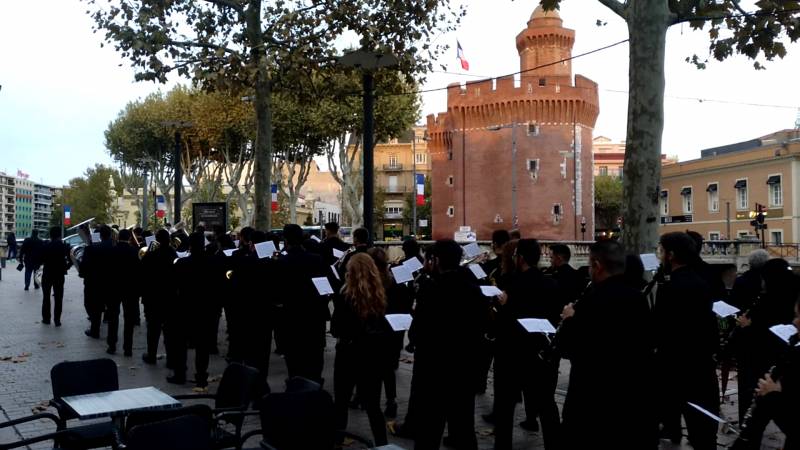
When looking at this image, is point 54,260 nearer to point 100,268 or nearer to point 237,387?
point 100,268

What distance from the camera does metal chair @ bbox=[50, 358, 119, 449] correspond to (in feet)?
17.2

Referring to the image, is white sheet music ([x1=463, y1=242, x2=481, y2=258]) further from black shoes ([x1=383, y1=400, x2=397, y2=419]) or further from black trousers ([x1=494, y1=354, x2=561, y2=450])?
black trousers ([x1=494, y1=354, x2=561, y2=450])

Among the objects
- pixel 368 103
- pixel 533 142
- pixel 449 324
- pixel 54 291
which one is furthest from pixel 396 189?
pixel 449 324

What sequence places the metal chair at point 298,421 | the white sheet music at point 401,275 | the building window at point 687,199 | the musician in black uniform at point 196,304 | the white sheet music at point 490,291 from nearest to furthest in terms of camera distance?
the metal chair at point 298,421
the white sheet music at point 490,291
the white sheet music at point 401,275
the musician in black uniform at point 196,304
the building window at point 687,199

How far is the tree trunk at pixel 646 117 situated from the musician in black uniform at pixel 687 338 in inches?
119

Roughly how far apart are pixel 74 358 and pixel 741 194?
56027 millimetres

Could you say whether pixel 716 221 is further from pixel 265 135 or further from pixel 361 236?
pixel 361 236

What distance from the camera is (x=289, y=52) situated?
15.2m

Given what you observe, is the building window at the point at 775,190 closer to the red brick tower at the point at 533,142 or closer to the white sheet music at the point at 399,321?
the red brick tower at the point at 533,142

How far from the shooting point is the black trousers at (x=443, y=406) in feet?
17.7

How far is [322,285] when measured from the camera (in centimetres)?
714

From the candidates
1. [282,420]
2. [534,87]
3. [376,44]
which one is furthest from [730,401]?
[534,87]

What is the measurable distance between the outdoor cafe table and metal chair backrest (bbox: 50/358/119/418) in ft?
0.47

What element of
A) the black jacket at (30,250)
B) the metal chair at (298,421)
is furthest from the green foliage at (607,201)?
the metal chair at (298,421)
